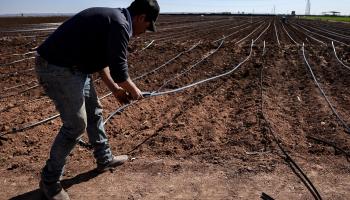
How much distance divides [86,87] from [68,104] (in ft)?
1.46

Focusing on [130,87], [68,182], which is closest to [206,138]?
[68,182]

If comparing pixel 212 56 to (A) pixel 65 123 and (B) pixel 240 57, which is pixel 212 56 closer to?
(B) pixel 240 57

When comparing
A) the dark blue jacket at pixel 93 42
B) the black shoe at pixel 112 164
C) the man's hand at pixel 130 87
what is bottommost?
the black shoe at pixel 112 164

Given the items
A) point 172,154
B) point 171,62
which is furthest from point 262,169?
point 171,62

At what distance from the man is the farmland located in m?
0.66

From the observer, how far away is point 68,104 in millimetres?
3822

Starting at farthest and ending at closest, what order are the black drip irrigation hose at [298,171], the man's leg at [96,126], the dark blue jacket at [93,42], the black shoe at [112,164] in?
the black shoe at [112,164]
the man's leg at [96,126]
the black drip irrigation hose at [298,171]
the dark blue jacket at [93,42]

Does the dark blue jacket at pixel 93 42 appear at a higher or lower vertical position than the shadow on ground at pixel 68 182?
higher

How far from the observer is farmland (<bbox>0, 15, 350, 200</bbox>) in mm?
4398

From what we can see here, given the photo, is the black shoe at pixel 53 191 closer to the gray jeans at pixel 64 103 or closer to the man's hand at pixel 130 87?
the gray jeans at pixel 64 103

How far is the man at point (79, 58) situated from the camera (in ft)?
11.9

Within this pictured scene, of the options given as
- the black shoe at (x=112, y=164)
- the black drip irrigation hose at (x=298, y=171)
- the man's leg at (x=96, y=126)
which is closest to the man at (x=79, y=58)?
the man's leg at (x=96, y=126)

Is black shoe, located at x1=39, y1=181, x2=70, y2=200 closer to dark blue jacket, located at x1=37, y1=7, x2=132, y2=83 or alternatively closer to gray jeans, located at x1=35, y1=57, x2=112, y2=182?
gray jeans, located at x1=35, y1=57, x2=112, y2=182

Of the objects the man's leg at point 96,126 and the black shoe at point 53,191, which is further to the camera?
the man's leg at point 96,126
